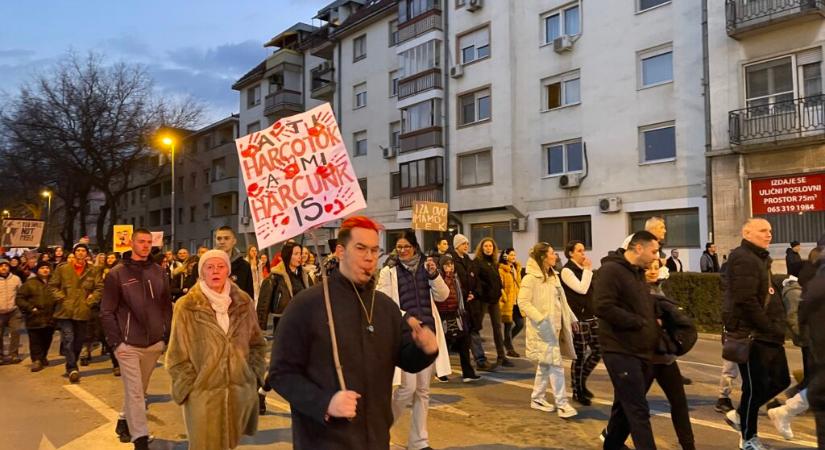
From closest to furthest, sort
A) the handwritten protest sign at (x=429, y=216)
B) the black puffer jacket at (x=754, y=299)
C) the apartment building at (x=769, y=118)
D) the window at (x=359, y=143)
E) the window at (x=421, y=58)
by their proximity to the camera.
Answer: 1. the black puffer jacket at (x=754, y=299)
2. the handwritten protest sign at (x=429, y=216)
3. the apartment building at (x=769, y=118)
4. the window at (x=421, y=58)
5. the window at (x=359, y=143)

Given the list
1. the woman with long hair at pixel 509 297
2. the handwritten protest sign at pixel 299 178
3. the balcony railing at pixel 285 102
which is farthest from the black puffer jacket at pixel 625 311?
the balcony railing at pixel 285 102

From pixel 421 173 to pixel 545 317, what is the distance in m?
23.0

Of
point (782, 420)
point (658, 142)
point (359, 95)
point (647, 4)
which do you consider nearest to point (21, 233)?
point (782, 420)

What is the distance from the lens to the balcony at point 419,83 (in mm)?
29141

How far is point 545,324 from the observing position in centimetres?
693

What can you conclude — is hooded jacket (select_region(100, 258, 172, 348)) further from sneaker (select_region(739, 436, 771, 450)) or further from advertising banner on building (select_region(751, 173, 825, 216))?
advertising banner on building (select_region(751, 173, 825, 216))

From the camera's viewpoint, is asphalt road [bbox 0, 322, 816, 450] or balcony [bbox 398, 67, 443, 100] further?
balcony [bbox 398, 67, 443, 100]

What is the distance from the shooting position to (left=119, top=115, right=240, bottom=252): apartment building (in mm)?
47812

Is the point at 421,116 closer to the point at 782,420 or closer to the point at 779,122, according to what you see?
the point at 779,122

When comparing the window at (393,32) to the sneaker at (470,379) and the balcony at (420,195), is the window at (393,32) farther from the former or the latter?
the sneaker at (470,379)

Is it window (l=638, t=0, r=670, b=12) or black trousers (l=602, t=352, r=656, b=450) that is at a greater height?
window (l=638, t=0, r=670, b=12)

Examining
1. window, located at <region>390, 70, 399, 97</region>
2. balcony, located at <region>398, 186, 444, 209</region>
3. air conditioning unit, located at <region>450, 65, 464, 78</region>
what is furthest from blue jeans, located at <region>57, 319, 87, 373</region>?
window, located at <region>390, 70, 399, 97</region>

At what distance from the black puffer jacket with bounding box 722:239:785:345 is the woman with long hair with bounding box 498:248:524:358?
17.8 ft

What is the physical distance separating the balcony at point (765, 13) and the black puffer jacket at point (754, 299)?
15859mm
